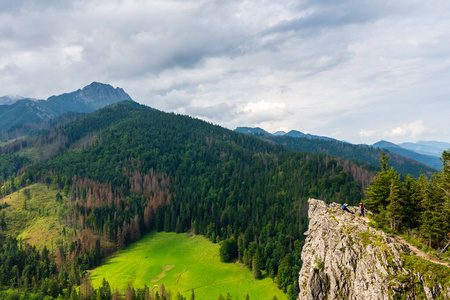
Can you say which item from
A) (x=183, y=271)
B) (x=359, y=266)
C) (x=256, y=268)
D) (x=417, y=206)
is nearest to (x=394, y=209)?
(x=417, y=206)

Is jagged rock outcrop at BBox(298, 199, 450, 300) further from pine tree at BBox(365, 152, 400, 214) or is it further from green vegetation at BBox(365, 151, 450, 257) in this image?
pine tree at BBox(365, 152, 400, 214)

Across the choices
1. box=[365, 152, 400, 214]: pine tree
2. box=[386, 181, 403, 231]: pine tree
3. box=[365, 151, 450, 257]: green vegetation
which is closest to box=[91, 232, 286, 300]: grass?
box=[365, 152, 400, 214]: pine tree

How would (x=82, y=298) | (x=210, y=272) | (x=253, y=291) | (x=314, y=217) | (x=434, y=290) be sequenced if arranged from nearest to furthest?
(x=434, y=290) → (x=314, y=217) → (x=82, y=298) → (x=253, y=291) → (x=210, y=272)

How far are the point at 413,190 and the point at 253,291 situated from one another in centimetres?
9374

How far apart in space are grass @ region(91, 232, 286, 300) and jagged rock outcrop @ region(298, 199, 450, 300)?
270 ft

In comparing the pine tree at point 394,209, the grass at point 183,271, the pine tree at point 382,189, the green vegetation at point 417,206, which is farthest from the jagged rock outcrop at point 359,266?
the grass at point 183,271

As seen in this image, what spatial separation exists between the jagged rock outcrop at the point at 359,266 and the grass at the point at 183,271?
82.4 m

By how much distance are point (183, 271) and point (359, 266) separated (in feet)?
405

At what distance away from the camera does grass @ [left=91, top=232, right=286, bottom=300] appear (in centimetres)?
12268

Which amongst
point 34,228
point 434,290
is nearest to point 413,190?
point 434,290

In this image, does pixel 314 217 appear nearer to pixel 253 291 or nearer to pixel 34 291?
pixel 253 291

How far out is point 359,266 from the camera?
41.8 meters

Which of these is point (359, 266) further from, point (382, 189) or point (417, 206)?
point (417, 206)

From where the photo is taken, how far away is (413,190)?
54.9 m
